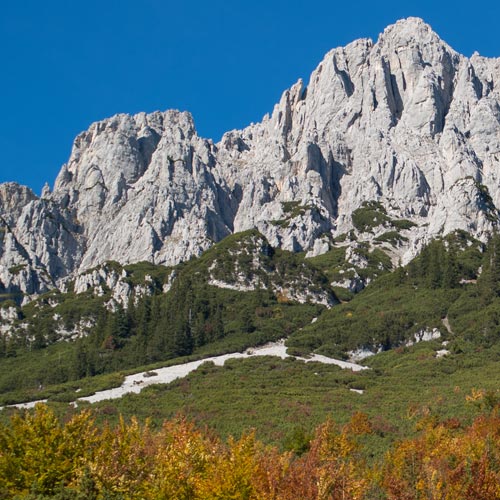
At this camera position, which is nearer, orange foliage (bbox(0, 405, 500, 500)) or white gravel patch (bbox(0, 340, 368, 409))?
orange foliage (bbox(0, 405, 500, 500))

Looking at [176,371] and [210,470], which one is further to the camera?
[176,371]

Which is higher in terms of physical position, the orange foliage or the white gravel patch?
the white gravel patch

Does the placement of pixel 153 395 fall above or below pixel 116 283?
below

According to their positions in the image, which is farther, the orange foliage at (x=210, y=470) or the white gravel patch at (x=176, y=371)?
the white gravel patch at (x=176, y=371)

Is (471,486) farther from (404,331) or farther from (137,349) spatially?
(137,349)

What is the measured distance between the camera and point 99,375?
109125 mm

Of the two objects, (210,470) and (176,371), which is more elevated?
(176,371)

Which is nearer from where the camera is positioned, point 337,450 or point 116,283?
point 337,450

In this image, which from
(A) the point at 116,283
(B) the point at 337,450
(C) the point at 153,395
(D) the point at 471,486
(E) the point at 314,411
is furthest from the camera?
(A) the point at 116,283

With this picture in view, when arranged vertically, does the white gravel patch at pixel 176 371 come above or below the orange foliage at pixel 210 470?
above

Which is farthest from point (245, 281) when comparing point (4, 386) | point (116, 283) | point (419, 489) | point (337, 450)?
point (419, 489)

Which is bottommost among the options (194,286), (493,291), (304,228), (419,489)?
(419,489)

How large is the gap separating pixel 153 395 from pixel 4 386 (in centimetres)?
3180

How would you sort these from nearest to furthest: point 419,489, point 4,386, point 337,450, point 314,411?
point 419,489, point 337,450, point 314,411, point 4,386
